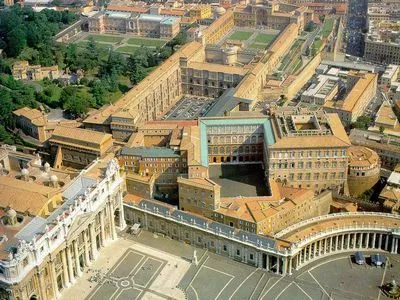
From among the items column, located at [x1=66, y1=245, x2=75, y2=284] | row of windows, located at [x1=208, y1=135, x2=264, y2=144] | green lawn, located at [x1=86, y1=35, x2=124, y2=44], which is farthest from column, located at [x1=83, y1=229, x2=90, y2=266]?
green lawn, located at [x1=86, y1=35, x2=124, y2=44]

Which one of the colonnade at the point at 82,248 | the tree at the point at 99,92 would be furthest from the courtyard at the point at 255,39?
the colonnade at the point at 82,248

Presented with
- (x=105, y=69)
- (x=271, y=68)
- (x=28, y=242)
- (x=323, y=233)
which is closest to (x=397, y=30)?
(x=271, y=68)

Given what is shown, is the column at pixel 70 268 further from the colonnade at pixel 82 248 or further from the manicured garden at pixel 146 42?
the manicured garden at pixel 146 42

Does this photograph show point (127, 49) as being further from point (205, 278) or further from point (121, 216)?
point (205, 278)

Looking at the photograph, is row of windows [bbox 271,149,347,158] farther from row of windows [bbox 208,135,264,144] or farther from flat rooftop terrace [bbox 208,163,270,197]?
row of windows [bbox 208,135,264,144]

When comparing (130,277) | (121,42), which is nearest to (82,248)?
(130,277)

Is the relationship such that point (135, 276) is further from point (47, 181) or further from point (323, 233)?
point (323, 233)
